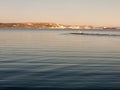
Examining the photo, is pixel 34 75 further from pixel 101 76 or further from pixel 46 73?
pixel 101 76

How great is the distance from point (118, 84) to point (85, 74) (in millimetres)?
3337

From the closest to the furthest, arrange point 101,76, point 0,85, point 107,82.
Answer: point 0,85 < point 107,82 < point 101,76

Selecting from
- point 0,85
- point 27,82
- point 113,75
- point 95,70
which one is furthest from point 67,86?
point 95,70

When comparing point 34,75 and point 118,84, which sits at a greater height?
point 34,75

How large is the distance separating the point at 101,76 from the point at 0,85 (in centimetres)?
552

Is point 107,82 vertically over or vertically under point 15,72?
under

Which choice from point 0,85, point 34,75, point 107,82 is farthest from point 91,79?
point 0,85

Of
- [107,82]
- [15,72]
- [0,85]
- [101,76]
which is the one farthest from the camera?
[15,72]

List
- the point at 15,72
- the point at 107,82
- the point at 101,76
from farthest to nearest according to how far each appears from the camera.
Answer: the point at 15,72, the point at 101,76, the point at 107,82

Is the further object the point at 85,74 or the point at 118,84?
the point at 85,74

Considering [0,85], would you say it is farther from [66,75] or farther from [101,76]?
[101,76]

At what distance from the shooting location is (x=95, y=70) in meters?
18.9

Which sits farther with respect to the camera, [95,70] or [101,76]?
[95,70]

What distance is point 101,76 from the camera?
1661cm
